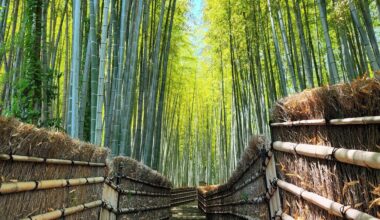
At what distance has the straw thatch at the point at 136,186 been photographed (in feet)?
11.5

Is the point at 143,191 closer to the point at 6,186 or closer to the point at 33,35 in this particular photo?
the point at 33,35

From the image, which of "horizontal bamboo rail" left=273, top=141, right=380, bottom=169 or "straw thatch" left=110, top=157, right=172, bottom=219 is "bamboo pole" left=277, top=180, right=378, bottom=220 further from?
"straw thatch" left=110, top=157, right=172, bottom=219

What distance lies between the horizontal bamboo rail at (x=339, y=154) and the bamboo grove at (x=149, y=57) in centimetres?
28

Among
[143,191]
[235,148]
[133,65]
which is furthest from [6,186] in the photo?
[235,148]

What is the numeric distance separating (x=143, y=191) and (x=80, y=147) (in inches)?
99.7

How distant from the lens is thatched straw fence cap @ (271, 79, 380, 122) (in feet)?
4.16

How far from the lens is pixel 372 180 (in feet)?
4.00

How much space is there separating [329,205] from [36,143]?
1.30m

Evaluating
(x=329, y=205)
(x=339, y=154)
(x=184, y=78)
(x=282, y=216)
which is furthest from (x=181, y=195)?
(x=339, y=154)

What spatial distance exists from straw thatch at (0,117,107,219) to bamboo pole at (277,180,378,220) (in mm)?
1255

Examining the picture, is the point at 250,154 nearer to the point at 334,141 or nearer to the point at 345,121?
the point at 334,141

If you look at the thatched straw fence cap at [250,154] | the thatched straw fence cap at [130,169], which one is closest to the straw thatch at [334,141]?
the thatched straw fence cap at [250,154]

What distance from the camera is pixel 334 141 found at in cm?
148

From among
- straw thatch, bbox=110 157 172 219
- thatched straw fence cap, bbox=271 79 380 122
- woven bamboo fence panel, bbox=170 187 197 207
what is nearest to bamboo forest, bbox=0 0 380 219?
thatched straw fence cap, bbox=271 79 380 122
